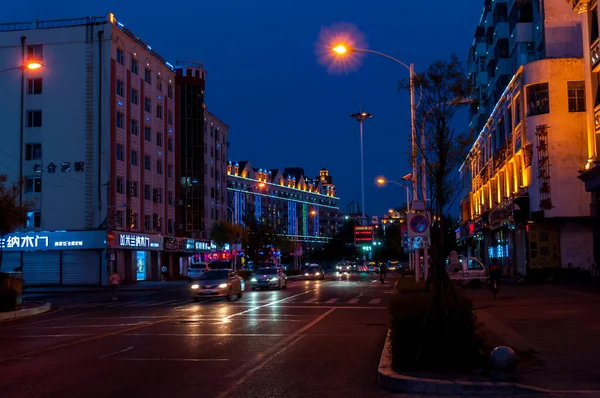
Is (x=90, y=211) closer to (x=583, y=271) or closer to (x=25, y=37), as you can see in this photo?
(x=25, y=37)

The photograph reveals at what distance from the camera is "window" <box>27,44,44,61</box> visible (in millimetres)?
58969

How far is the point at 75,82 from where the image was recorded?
58562mm

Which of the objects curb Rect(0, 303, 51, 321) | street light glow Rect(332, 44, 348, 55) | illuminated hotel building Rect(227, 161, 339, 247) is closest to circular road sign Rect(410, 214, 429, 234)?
street light glow Rect(332, 44, 348, 55)

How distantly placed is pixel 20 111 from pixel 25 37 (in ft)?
20.8

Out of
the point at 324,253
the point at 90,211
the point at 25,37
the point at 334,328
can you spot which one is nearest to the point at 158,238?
the point at 90,211

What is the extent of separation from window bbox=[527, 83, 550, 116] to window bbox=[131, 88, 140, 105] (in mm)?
34814

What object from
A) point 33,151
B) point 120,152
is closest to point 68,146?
Result: point 33,151

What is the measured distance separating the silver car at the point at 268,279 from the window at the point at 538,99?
773 inches

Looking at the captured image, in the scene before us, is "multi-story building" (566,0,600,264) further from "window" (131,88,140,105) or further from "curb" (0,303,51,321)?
"window" (131,88,140,105)

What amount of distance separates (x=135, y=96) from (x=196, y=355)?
53.2m

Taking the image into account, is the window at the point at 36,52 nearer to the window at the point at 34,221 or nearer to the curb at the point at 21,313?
the window at the point at 34,221

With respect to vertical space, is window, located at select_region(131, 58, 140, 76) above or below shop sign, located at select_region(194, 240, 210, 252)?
above

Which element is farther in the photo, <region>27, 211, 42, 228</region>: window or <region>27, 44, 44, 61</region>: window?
<region>27, 44, 44, 61</region>: window

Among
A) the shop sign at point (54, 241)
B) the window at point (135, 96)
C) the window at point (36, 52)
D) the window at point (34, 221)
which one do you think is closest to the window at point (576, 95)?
the shop sign at point (54, 241)
